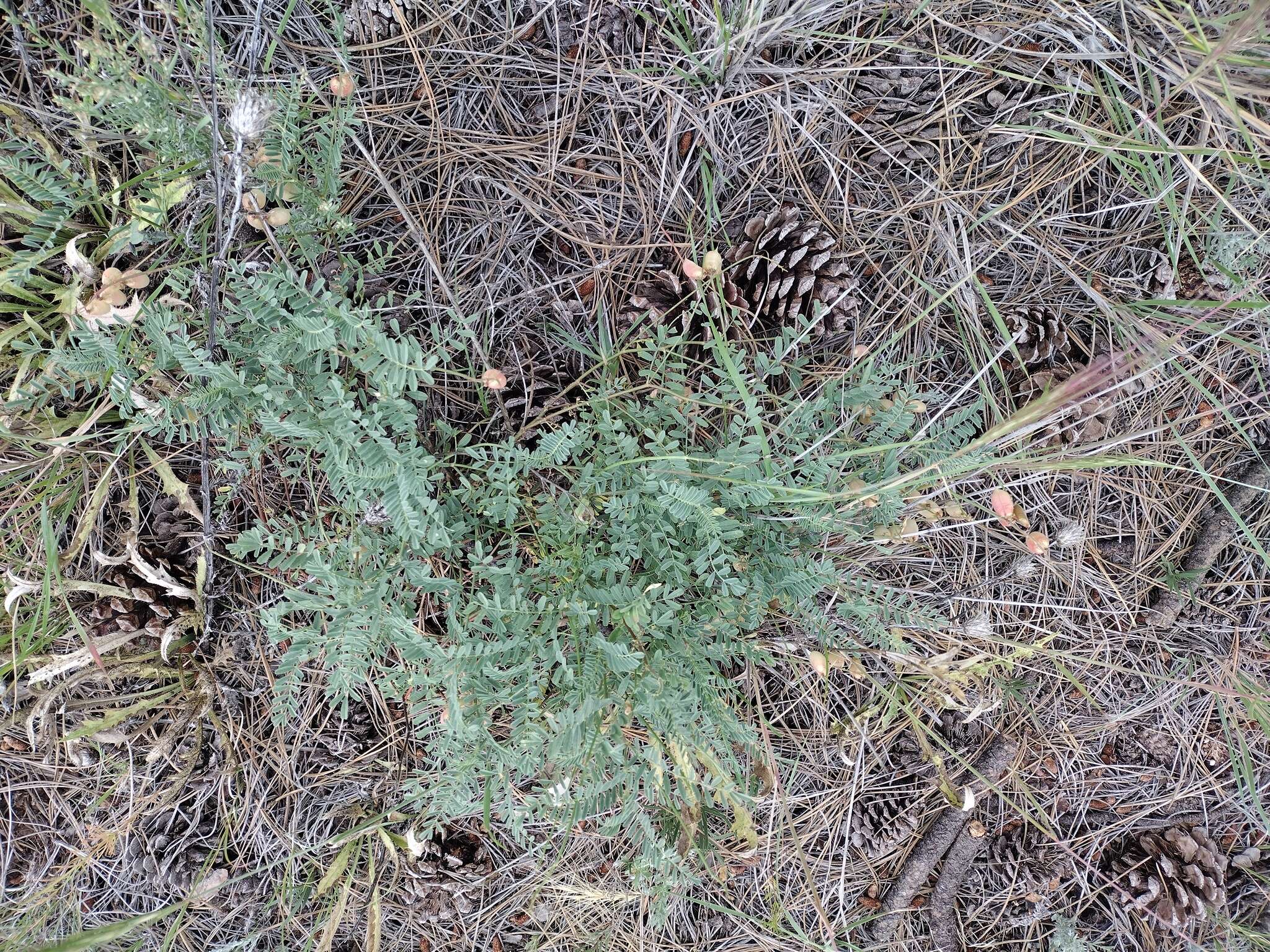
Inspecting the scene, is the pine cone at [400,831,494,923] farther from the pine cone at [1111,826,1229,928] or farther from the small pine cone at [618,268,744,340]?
the pine cone at [1111,826,1229,928]

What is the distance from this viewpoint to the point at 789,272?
7.24 feet

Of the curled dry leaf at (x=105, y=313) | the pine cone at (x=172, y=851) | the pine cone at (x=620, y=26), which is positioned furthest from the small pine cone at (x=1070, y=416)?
the pine cone at (x=172, y=851)

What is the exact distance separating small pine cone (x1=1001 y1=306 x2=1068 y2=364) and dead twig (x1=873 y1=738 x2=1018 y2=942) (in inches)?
51.4

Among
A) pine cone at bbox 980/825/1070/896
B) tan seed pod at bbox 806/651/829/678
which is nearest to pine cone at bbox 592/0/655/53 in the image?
tan seed pod at bbox 806/651/829/678

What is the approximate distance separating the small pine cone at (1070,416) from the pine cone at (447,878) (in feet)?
7.43

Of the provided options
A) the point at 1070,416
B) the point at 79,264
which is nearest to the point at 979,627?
the point at 1070,416

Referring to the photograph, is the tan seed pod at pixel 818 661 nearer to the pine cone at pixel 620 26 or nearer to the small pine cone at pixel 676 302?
the small pine cone at pixel 676 302

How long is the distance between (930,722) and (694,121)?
2116mm

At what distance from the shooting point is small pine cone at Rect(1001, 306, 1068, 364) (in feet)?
7.50

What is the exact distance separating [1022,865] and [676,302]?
7.53ft

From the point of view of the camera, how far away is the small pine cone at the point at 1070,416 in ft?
7.66

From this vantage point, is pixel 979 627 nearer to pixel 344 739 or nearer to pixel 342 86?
pixel 344 739

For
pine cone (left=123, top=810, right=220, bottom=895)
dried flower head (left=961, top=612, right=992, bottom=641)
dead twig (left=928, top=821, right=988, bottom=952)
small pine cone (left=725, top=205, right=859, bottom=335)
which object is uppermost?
→ small pine cone (left=725, top=205, right=859, bottom=335)

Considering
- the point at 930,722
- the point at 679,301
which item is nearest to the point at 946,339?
the point at 679,301
